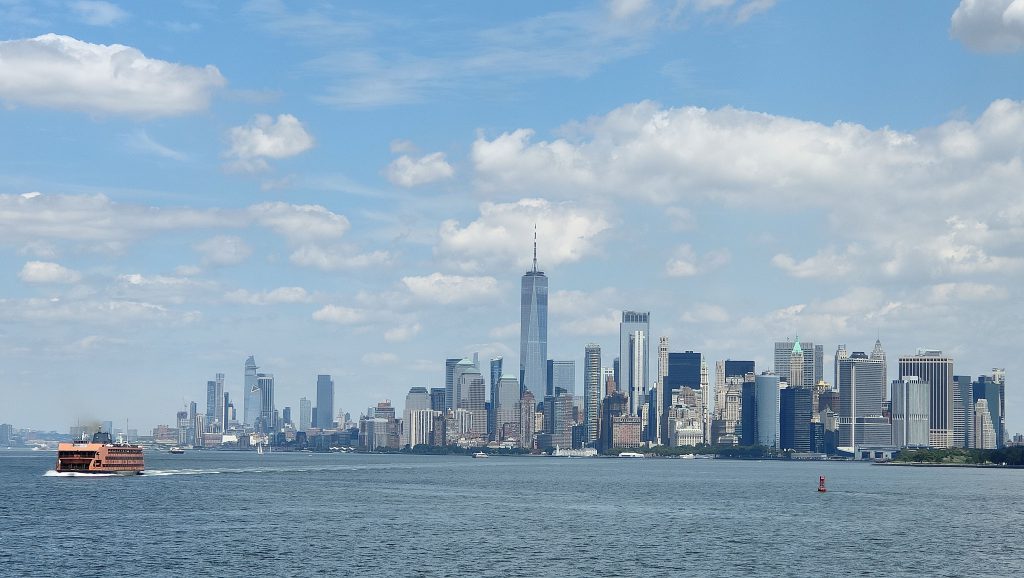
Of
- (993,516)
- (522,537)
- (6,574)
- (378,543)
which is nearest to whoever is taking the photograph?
(6,574)

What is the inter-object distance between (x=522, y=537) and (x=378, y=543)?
16.0 m

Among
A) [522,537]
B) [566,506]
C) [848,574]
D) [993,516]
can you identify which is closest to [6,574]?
[522,537]

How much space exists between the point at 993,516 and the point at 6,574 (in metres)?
123

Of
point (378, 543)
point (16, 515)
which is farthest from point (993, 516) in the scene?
point (16, 515)

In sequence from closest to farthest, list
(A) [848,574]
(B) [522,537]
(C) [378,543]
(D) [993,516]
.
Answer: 1. (A) [848,574]
2. (C) [378,543]
3. (B) [522,537]
4. (D) [993,516]

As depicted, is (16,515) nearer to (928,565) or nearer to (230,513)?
(230,513)

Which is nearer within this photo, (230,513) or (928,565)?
(928,565)

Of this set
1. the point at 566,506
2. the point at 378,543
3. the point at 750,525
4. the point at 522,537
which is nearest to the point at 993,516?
the point at 750,525

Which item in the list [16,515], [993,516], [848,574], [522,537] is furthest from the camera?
[993,516]

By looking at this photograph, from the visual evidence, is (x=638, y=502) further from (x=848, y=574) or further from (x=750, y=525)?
(x=848, y=574)

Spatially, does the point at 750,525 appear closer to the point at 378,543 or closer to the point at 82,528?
the point at 378,543

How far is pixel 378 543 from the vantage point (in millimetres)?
117875

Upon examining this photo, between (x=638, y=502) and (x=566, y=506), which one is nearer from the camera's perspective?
(x=566, y=506)

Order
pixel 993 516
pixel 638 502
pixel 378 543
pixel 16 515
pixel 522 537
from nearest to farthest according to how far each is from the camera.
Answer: pixel 378 543
pixel 522 537
pixel 16 515
pixel 993 516
pixel 638 502
